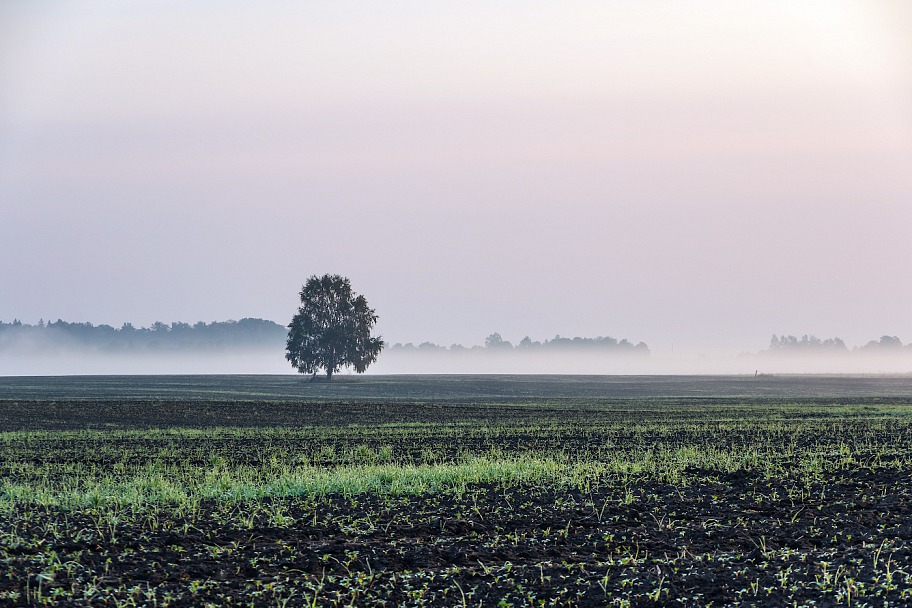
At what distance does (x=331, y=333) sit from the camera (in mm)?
112938

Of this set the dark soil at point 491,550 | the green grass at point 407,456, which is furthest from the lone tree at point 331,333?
the dark soil at point 491,550

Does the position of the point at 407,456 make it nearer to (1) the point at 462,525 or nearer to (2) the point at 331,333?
(1) the point at 462,525

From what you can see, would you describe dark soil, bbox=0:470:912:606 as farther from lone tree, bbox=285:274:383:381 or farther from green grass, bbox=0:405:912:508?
lone tree, bbox=285:274:383:381

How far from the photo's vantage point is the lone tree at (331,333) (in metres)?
114

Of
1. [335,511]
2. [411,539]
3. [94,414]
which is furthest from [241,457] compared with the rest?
[94,414]

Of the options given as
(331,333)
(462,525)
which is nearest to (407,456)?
(462,525)

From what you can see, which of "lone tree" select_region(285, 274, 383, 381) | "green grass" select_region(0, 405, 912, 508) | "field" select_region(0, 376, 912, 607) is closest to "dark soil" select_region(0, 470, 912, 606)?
"field" select_region(0, 376, 912, 607)

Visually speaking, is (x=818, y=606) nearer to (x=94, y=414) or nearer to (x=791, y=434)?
(x=791, y=434)

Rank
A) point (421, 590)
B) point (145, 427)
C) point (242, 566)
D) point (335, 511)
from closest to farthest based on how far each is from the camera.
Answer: point (421, 590) < point (242, 566) < point (335, 511) < point (145, 427)

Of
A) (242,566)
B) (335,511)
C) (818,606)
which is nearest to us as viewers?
(818,606)

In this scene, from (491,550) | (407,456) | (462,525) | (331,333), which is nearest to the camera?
(491,550)

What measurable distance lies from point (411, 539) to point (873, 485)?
9455mm

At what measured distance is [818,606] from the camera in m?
9.44

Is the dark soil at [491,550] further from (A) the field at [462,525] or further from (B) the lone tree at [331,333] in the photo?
(B) the lone tree at [331,333]
